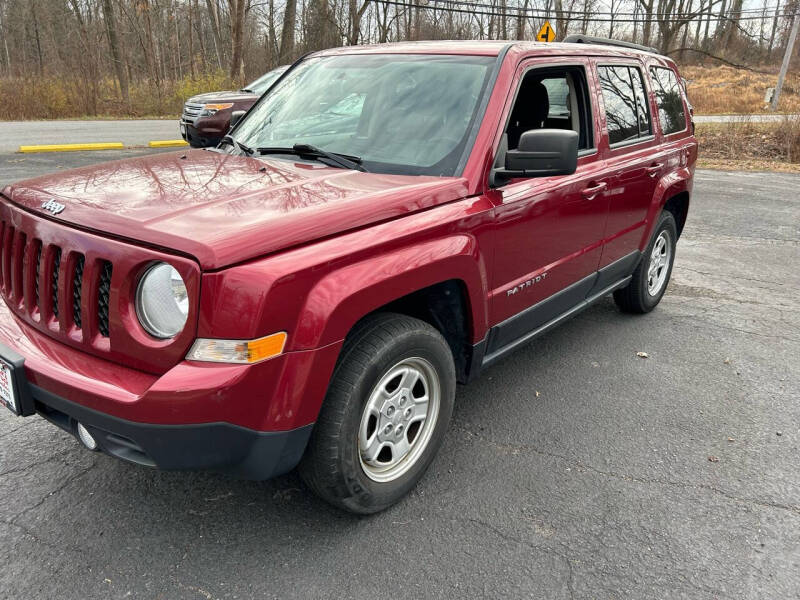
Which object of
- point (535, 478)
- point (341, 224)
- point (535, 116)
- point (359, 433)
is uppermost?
point (535, 116)

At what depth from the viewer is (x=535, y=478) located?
9.83 ft

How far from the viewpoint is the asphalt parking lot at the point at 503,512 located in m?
2.35

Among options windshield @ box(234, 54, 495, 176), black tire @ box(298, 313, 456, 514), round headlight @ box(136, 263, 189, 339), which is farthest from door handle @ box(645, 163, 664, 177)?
round headlight @ box(136, 263, 189, 339)

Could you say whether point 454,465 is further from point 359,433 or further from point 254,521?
point 254,521

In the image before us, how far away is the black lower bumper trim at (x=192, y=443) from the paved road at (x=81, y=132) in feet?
41.3

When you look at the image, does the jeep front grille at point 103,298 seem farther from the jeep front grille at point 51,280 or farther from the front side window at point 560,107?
the front side window at point 560,107

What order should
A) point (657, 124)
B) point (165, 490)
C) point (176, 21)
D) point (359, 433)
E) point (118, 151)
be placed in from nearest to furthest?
point (359, 433), point (165, 490), point (657, 124), point (118, 151), point (176, 21)

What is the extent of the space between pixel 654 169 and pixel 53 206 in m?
3.67

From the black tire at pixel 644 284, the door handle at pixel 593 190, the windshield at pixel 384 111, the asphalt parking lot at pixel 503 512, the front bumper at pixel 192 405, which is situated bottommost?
the asphalt parking lot at pixel 503 512

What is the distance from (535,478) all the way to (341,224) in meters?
1.55

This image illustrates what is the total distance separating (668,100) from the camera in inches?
191

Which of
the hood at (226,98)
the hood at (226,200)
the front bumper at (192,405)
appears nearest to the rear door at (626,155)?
the hood at (226,200)

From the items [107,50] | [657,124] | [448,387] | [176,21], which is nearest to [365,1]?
[107,50]

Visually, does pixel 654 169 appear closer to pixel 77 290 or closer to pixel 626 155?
pixel 626 155
